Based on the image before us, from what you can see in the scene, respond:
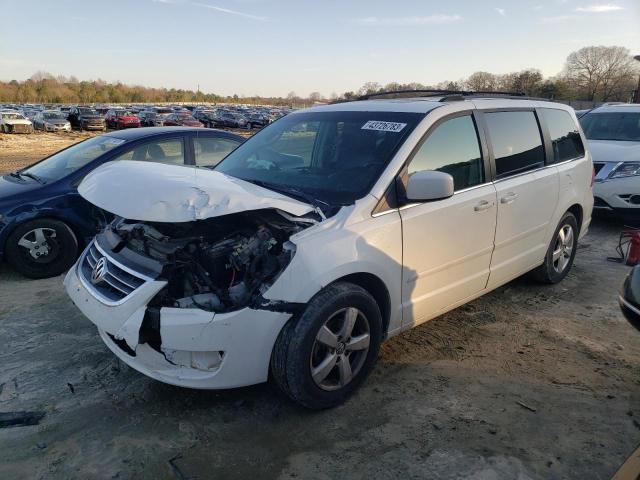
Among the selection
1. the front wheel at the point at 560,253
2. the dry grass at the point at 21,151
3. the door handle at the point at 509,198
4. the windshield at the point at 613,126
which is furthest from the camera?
the dry grass at the point at 21,151

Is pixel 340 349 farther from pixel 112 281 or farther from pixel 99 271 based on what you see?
pixel 99 271

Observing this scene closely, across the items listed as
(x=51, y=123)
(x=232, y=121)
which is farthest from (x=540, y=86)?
(x=51, y=123)

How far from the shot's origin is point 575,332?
13.5 feet

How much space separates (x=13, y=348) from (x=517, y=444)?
3.60m

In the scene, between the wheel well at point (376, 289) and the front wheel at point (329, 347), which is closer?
the front wheel at point (329, 347)

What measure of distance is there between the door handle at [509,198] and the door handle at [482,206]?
20cm

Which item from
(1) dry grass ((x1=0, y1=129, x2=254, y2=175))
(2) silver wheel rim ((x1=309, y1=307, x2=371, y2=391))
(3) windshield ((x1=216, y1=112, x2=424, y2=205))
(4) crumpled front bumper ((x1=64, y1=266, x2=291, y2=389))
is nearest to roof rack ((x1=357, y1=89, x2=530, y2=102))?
(3) windshield ((x1=216, y1=112, x2=424, y2=205))

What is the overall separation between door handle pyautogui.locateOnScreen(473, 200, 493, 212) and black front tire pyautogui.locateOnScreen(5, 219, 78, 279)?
423 cm

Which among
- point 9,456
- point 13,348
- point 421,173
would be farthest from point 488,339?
point 13,348

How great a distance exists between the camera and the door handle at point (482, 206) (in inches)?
143

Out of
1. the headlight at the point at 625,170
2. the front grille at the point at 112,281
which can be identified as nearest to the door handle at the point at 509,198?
the front grille at the point at 112,281

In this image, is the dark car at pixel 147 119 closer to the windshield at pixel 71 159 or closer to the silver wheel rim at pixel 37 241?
the windshield at pixel 71 159

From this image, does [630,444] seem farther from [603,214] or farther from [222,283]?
[603,214]

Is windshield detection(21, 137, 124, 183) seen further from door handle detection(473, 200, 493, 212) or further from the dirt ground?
door handle detection(473, 200, 493, 212)
